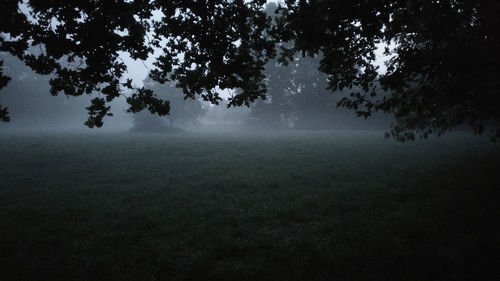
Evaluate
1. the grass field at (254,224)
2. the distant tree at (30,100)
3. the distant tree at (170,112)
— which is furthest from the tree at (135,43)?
the distant tree at (30,100)

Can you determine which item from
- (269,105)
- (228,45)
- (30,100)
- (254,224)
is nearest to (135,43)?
(228,45)

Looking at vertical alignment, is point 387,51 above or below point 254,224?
above

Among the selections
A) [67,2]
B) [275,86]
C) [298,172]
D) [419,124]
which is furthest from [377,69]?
[275,86]

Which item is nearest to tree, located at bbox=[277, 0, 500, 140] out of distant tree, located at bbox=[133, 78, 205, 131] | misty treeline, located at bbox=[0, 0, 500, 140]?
misty treeline, located at bbox=[0, 0, 500, 140]

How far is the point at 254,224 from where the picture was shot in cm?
877

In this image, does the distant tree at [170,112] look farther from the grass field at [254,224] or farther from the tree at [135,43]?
the tree at [135,43]

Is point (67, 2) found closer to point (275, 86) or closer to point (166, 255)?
point (166, 255)

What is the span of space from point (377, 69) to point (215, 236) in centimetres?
599

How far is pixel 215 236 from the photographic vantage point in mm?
7934

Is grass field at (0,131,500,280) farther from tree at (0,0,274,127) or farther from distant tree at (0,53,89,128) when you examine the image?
distant tree at (0,53,89,128)

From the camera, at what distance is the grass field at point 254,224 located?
20.6ft

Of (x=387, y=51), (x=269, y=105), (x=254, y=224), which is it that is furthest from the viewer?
(x=269, y=105)

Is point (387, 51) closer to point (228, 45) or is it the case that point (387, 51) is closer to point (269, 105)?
point (228, 45)

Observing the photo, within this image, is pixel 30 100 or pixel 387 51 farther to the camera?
pixel 30 100
